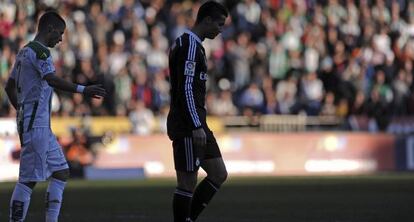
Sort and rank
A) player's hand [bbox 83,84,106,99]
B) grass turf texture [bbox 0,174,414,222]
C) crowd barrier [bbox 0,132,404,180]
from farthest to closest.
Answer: crowd barrier [bbox 0,132,404,180]
grass turf texture [bbox 0,174,414,222]
player's hand [bbox 83,84,106,99]

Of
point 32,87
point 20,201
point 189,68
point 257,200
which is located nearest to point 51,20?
point 32,87

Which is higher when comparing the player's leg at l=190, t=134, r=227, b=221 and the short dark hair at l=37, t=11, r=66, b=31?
the short dark hair at l=37, t=11, r=66, b=31

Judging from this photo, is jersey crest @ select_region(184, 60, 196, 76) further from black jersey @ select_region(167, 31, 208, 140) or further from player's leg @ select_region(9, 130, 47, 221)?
player's leg @ select_region(9, 130, 47, 221)

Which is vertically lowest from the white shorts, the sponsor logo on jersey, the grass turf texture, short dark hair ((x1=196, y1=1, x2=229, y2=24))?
the grass turf texture

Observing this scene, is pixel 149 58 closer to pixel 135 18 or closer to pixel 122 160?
pixel 135 18

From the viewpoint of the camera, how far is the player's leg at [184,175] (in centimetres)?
959

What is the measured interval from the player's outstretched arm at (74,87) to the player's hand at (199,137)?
817 millimetres

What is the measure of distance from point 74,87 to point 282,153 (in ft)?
57.5

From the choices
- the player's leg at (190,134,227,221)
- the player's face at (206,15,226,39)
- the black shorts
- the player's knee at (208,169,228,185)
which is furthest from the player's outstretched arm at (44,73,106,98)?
the player's knee at (208,169,228,185)

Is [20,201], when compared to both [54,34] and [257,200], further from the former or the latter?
[257,200]

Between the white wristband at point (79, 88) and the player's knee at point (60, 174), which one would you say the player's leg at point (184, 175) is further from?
the player's knee at point (60, 174)

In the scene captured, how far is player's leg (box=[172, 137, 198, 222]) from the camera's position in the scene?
378 inches

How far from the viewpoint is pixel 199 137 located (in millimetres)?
9406

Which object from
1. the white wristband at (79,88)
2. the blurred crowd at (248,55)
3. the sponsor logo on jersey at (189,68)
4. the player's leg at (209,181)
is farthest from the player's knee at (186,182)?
the blurred crowd at (248,55)
